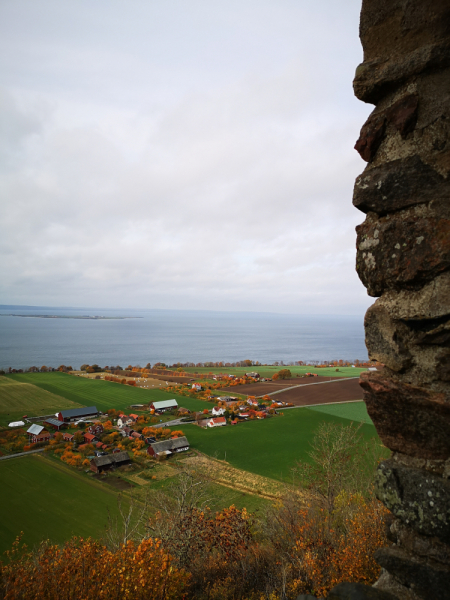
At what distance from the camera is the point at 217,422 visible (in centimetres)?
4172

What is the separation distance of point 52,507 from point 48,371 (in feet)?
199

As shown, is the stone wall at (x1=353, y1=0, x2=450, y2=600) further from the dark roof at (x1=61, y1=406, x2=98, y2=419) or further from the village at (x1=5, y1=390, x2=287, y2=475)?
the dark roof at (x1=61, y1=406, x2=98, y2=419)

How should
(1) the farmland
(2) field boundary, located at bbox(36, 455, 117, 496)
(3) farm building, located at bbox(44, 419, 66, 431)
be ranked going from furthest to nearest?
(3) farm building, located at bbox(44, 419, 66, 431), (2) field boundary, located at bbox(36, 455, 117, 496), (1) the farmland

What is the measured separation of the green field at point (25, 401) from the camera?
44.4m

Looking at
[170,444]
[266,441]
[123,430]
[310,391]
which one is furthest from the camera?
[310,391]

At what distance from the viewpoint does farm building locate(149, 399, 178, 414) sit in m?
47.7

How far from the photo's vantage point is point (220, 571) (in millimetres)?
10000

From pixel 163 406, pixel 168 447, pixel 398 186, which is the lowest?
pixel 163 406

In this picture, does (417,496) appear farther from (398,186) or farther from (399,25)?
(399,25)

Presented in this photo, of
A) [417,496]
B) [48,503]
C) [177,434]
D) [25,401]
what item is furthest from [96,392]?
[417,496]

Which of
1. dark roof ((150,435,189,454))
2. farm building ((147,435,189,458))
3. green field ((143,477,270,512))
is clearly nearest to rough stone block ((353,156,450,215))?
green field ((143,477,270,512))

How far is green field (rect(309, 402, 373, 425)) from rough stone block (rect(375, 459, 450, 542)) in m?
42.3

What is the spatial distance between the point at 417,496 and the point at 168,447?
1264 inches

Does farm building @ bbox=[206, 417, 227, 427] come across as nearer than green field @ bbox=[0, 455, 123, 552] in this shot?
No
